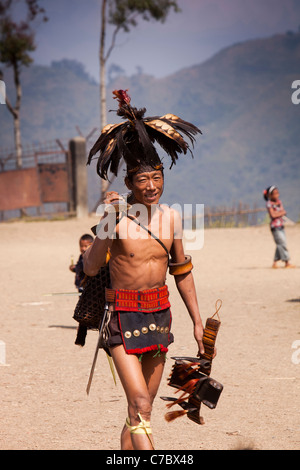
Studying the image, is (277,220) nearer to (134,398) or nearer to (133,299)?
(133,299)

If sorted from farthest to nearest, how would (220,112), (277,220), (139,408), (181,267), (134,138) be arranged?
(220,112) < (277,220) < (181,267) < (134,138) < (139,408)

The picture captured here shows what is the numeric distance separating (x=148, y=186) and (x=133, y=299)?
0.66 meters

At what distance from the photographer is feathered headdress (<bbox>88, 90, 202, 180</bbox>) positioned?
4.24 m

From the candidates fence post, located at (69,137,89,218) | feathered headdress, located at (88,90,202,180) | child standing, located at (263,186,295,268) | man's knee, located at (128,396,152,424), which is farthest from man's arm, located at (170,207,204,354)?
fence post, located at (69,137,89,218)

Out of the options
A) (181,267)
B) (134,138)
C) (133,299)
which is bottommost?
(133,299)

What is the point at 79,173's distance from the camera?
91.9 ft

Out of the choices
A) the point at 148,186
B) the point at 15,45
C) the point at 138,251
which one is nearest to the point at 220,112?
the point at 15,45

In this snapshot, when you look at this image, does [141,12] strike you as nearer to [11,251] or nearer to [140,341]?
[11,251]

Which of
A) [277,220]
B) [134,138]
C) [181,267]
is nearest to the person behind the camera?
[134,138]

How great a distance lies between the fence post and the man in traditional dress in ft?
77.0

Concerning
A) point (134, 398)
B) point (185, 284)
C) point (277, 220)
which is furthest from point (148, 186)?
point (277, 220)

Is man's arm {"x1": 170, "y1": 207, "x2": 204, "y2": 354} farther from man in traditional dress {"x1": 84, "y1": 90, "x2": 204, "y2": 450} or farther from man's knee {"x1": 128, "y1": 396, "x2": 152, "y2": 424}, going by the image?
man's knee {"x1": 128, "y1": 396, "x2": 152, "y2": 424}

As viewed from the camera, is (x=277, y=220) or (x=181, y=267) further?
(x=277, y=220)

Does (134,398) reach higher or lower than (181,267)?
lower
